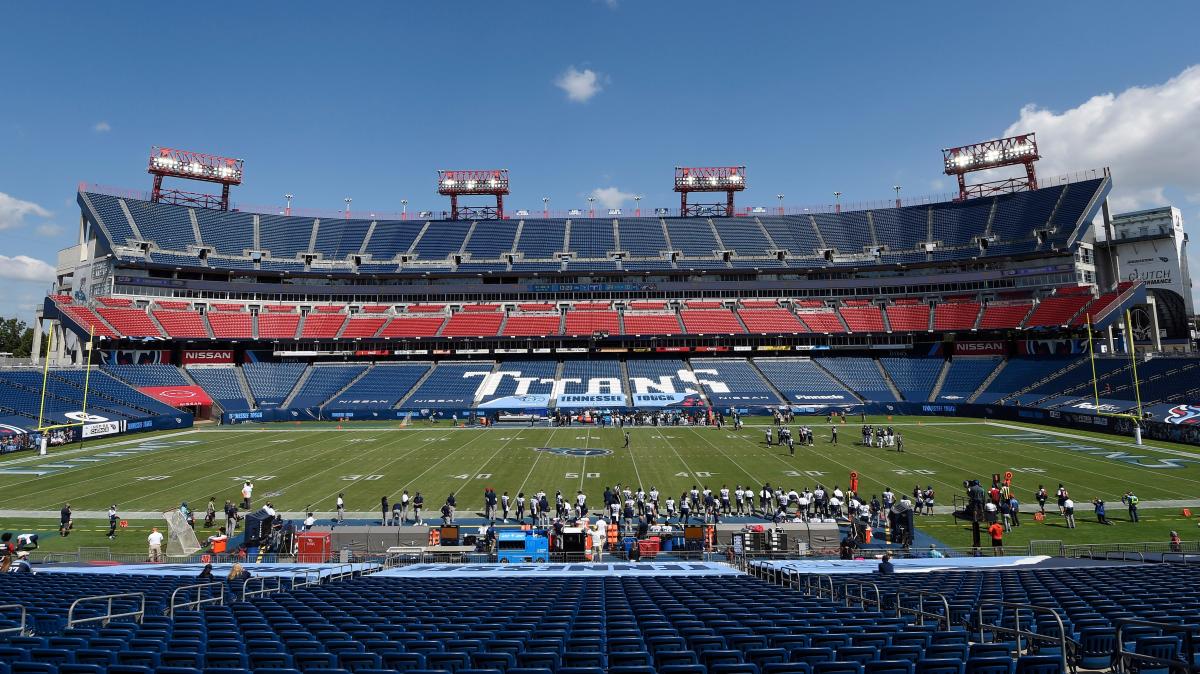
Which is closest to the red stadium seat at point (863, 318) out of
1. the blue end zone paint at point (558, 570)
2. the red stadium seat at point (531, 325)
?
the red stadium seat at point (531, 325)

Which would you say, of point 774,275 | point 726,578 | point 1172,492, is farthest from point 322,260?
point 1172,492

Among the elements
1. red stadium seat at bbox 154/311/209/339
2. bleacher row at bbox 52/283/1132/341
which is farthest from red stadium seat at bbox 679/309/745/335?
red stadium seat at bbox 154/311/209/339

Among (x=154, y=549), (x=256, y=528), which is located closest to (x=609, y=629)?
(x=256, y=528)

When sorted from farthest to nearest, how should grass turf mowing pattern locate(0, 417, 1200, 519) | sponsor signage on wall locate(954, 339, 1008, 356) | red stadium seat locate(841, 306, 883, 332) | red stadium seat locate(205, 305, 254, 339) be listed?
red stadium seat locate(841, 306, 883, 332) → red stadium seat locate(205, 305, 254, 339) → sponsor signage on wall locate(954, 339, 1008, 356) → grass turf mowing pattern locate(0, 417, 1200, 519)

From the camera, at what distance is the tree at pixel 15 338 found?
99375 millimetres

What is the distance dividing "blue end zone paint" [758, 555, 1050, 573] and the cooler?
13.5 metres

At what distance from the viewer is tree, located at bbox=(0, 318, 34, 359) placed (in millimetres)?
99375

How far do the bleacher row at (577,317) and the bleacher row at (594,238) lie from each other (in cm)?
521

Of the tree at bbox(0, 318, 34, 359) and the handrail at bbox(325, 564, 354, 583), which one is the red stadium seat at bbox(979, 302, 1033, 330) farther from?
the tree at bbox(0, 318, 34, 359)

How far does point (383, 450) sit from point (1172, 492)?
41.7 meters

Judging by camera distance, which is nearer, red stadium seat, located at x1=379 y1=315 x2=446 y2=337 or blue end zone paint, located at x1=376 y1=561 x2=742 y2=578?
blue end zone paint, located at x1=376 y1=561 x2=742 y2=578

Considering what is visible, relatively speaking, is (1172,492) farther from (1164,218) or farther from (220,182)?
(220,182)

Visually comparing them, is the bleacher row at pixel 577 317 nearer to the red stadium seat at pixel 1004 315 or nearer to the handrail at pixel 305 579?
the red stadium seat at pixel 1004 315

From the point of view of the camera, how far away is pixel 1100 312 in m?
57.5
